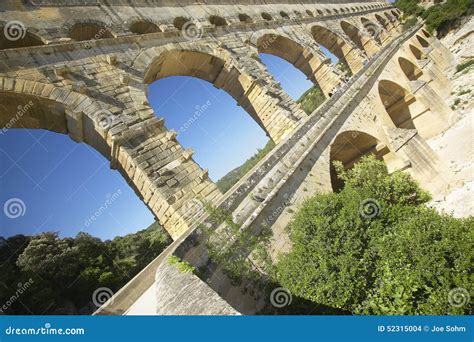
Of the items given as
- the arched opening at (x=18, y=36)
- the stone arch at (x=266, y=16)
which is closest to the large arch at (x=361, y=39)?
the stone arch at (x=266, y=16)

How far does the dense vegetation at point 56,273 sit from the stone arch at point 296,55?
2154cm

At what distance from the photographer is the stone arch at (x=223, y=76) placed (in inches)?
500

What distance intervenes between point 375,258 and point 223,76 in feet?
38.8

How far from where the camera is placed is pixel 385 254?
5223 mm

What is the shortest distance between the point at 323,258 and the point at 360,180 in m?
4.09

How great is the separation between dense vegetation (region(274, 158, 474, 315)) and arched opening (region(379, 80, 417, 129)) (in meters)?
11.3

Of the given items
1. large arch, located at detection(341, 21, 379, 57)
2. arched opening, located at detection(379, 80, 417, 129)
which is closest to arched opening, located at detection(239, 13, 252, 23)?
arched opening, located at detection(379, 80, 417, 129)

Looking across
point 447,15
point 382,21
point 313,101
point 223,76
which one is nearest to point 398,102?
point 223,76

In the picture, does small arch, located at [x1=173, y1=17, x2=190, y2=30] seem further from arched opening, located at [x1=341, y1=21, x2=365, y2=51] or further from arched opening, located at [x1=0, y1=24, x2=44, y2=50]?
arched opening, located at [x1=341, y1=21, x2=365, y2=51]

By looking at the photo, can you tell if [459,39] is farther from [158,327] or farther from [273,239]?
[158,327]

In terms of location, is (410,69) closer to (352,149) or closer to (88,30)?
(352,149)

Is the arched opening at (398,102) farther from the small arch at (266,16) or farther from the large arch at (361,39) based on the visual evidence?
the large arch at (361,39)

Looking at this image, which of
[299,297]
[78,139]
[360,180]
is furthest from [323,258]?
[78,139]

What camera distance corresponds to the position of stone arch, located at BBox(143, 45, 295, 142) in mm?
12703
